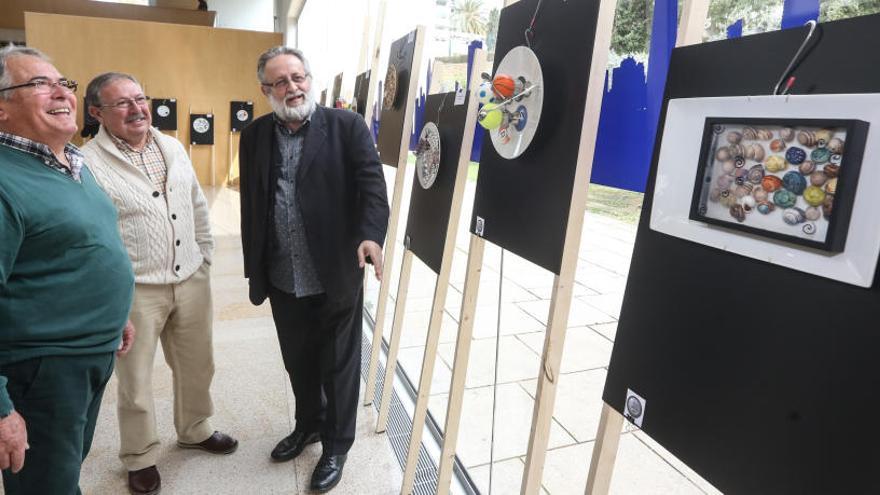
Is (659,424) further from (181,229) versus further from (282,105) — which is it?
(181,229)

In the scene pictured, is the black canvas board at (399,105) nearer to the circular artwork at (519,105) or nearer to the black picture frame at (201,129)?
the circular artwork at (519,105)

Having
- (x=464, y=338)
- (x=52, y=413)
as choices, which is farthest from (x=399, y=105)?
(x=52, y=413)

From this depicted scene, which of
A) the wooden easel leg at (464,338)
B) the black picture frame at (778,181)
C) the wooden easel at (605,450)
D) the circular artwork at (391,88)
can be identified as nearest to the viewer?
the black picture frame at (778,181)

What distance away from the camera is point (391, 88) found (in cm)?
217

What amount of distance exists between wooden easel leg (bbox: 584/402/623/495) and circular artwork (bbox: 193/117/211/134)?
761 cm

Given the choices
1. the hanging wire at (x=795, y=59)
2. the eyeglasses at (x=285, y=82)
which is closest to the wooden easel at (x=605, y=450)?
the hanging wire at (x=795, y=59)

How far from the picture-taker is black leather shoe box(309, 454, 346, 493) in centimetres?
180

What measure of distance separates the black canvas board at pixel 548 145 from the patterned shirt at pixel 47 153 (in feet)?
3.24

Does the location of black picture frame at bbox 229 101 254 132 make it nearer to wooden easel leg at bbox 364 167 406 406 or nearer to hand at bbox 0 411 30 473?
wooden easel leg at bbox 364 167 406 406

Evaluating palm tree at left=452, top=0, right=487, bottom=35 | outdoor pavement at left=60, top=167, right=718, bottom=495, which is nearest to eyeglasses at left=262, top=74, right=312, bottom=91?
palm tree at left=452, top=0, right=487, bottom=35

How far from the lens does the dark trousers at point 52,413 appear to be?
113cm

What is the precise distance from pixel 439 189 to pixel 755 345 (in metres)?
1.13

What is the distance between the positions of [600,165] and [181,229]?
131 centimetres

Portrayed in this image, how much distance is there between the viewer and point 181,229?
5.45ft
